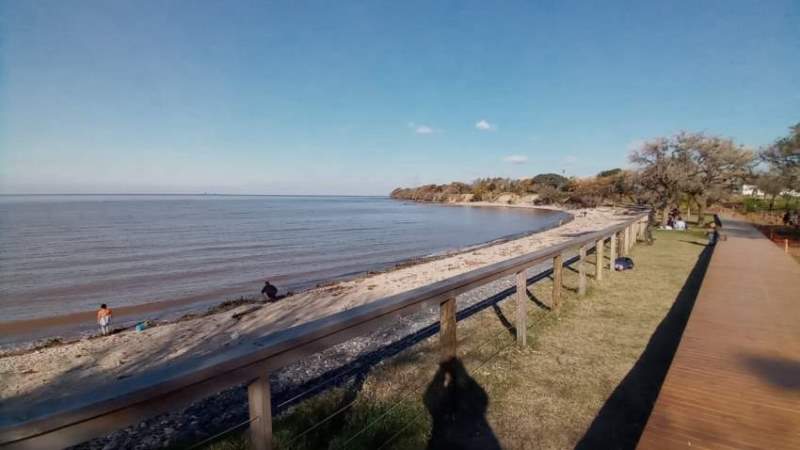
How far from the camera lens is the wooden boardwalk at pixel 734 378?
264 cm

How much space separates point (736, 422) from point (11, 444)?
3851 millimetres

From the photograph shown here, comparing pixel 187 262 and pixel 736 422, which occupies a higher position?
pixel 736 422

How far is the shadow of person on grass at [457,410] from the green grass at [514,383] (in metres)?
0.07

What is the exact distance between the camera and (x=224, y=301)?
40.1 feet

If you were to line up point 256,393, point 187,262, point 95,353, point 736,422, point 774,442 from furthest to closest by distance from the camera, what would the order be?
1. point 187,262
2. point 95,353
3. point 736,422
4. point 774,442
5. point 256,393

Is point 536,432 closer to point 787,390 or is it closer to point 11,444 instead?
point 787,390

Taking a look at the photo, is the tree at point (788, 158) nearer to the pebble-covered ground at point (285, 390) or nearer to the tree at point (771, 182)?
the tree at point (771, 182)

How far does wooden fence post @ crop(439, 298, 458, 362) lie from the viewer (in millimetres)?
3199

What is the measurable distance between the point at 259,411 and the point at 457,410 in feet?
7.32

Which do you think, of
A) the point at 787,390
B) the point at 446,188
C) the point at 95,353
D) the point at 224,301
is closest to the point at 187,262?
the point at 224,301

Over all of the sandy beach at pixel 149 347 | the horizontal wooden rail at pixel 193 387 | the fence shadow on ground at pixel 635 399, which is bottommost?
the sandy beach at pixel 149 347

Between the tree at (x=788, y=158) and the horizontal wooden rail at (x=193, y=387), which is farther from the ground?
the tree at (x=788, y=158)

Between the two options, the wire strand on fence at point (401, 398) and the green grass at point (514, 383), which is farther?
the green grass at point (514, 383)

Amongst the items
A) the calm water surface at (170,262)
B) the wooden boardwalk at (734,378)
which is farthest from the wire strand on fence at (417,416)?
the calm water surface at (170,262)
